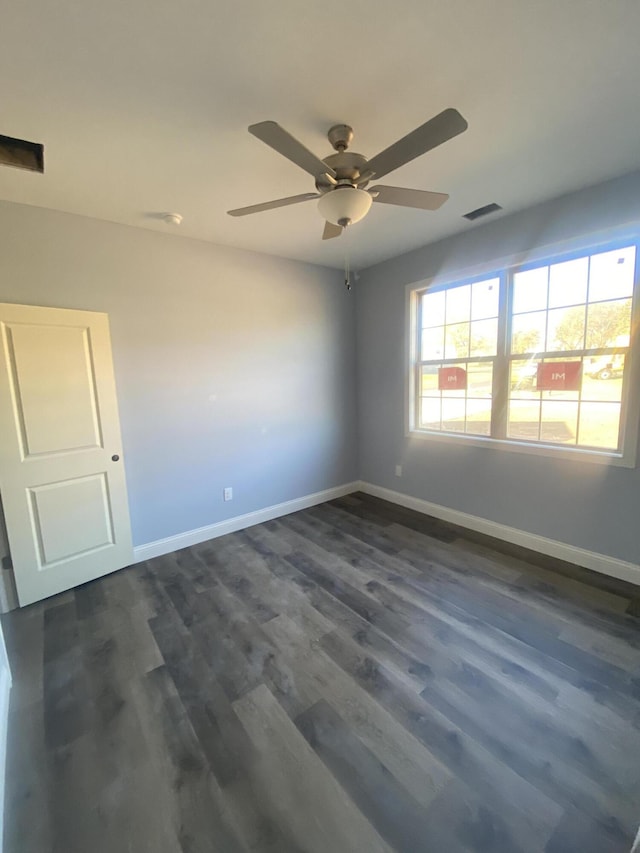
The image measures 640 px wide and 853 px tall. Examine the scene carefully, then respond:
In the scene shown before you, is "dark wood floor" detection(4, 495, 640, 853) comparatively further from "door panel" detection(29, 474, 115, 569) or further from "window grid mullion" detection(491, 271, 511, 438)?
"window grid mullion" detection(491, 271, 511, 438)

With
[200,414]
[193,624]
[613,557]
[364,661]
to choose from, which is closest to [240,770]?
[364,661]

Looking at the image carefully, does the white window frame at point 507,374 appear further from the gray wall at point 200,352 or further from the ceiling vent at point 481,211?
the gray wall at point 200,352

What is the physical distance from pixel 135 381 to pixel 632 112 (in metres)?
3.40

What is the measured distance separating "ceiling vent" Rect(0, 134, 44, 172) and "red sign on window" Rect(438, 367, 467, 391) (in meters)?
3.31

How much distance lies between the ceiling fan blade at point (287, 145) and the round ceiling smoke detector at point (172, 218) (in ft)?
4.84

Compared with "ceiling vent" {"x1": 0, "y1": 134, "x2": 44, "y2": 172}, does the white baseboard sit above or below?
below

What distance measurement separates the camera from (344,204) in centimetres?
158

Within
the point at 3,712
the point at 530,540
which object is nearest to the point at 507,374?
the point at 530,540

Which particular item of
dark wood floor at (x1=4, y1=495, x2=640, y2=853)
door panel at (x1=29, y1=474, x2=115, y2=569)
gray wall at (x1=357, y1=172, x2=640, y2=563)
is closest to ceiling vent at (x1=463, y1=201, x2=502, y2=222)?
gray wall at (x1=357, y1=172, x2=640, y2=563)

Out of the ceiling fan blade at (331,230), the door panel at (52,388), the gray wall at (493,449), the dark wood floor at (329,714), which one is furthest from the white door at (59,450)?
the gray wall at (493,449)

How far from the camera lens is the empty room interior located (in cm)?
125

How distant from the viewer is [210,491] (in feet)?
10.8

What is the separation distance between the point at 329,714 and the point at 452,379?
9.41ft

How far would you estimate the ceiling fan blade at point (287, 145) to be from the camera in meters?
1.25
